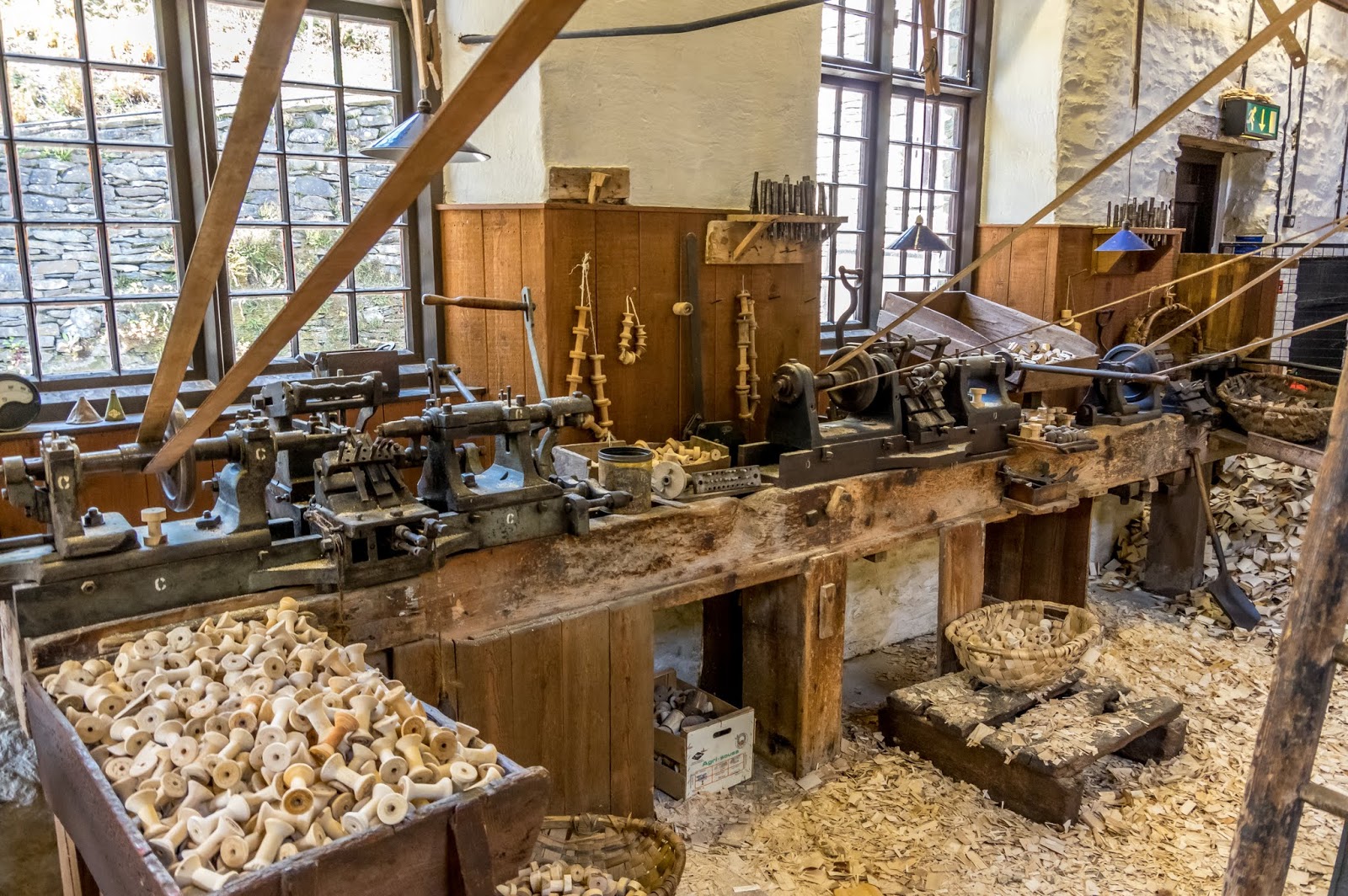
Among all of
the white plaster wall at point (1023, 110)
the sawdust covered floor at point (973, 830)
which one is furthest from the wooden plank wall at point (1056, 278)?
the sawdust covered floor at point (973, 830)

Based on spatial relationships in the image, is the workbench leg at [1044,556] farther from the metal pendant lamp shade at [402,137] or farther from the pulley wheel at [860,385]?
the metal pendant lamp shade at [402,137]

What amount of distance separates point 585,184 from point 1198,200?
5.38m

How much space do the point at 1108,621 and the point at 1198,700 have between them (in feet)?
3.17

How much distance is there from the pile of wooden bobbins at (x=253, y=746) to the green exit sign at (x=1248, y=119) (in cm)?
705

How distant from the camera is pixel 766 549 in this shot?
12.7 feet

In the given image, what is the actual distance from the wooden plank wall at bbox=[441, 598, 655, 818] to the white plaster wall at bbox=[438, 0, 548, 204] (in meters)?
1.80

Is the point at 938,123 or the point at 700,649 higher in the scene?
the point at 938,123

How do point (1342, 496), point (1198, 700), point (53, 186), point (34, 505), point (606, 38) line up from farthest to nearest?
point (1198, 700) → point (606, 38) → point (53, 186) → point (34, 505) → point (1342, 496)

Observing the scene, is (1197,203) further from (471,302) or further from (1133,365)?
(471,302)

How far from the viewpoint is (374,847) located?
1633 mm

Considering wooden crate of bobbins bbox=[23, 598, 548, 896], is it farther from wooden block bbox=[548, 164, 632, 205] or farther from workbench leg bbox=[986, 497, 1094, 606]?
workbench leg bbox=[986, 497, 1094, 606]

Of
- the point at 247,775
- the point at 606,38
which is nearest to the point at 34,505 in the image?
the point at 247,775

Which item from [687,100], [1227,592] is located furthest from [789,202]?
[1227,592]

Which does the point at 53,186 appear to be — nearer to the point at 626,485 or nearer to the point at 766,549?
the point at 626,485
